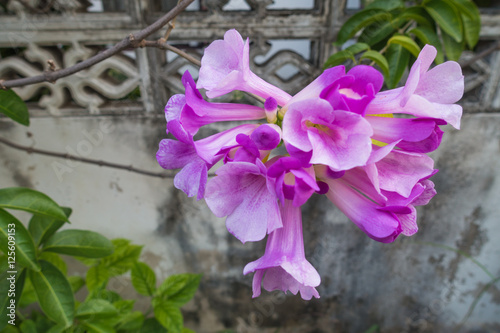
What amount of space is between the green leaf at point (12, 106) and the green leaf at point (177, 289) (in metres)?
0.71

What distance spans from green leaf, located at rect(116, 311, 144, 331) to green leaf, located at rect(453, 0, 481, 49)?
4.95 ft

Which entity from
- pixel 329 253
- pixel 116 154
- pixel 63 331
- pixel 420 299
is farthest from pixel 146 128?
pixel 420 299

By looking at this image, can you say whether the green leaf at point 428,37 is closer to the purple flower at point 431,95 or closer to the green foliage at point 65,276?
the purple flower at point 431,95

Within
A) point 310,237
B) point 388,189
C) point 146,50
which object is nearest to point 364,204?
point 388,189

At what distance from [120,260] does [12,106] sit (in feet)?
2.19

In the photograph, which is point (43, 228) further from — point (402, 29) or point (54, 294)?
point (402, 29)

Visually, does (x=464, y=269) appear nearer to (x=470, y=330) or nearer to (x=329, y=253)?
(x=470, y=330)

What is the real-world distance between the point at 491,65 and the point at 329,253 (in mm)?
1213

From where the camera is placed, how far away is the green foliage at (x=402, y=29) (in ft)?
3.18

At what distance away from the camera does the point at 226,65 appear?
539 millimetres

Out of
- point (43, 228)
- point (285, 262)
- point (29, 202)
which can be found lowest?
point (43, 228)

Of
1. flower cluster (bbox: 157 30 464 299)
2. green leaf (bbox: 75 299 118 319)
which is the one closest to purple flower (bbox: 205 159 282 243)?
flower cluster (bbox: 157 30 464 299)

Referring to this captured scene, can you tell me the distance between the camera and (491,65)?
1479 millimetres

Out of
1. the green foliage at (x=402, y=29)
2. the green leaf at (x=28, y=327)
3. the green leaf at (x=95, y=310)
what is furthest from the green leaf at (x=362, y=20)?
the green leaf at (x=28, y=327)
